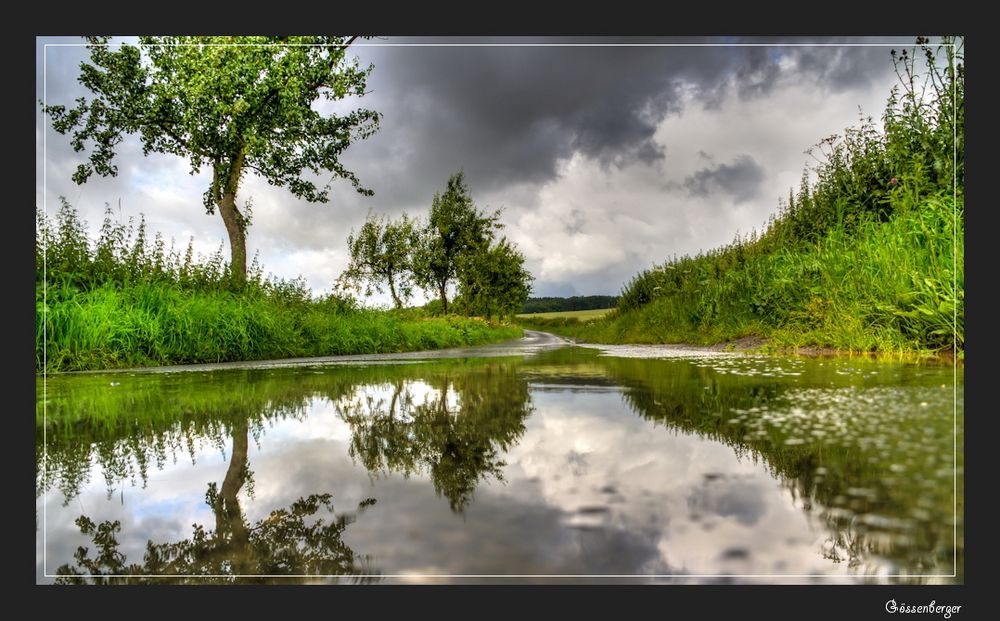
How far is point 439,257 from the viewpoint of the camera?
1509 cm

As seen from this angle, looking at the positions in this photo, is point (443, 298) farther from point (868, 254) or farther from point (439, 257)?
point (868, 254)

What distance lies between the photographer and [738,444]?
162cm

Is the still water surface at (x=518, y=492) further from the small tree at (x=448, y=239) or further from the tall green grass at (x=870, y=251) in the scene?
the small tree at (x=448, y=239)

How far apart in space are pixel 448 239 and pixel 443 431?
47.4 feet

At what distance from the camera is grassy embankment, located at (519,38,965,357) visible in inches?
162

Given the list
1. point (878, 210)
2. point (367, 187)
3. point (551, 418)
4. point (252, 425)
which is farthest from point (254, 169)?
point (878, 210)

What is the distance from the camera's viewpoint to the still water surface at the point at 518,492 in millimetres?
972

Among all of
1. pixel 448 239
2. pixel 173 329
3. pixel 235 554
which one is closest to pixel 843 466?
pixel 235 554

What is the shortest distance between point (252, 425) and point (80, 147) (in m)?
3.52

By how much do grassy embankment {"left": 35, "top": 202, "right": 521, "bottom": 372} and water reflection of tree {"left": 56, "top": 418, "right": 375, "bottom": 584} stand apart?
3978 millimetres

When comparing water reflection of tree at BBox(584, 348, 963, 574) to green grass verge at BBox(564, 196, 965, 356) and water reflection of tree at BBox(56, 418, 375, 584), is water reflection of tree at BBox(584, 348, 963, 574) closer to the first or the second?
water reflection of tree at BBox(56, 418, 375, 584)

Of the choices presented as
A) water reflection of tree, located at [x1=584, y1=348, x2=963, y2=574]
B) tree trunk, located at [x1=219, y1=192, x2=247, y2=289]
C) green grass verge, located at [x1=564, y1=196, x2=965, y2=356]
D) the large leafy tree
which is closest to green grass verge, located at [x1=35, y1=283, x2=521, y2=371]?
tree trunk, located at [x1=219, y1=192, x2=247, y2=289]

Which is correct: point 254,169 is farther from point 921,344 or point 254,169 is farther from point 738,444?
point 921,344

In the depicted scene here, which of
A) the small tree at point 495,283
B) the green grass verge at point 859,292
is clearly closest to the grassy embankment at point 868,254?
the green grass verge at point 859,292
